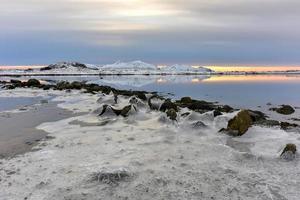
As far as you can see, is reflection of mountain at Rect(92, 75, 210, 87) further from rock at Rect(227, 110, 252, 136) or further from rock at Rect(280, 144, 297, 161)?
rock at Rect(280, 144, 297, 161)

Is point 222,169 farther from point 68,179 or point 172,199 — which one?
point 68,179

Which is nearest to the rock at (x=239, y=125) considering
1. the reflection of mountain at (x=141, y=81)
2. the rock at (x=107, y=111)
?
the rock at (x=107, y=111)

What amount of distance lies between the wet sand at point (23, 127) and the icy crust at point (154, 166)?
19.0 inches

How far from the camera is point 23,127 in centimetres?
1283

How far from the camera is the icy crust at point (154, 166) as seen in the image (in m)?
6.57

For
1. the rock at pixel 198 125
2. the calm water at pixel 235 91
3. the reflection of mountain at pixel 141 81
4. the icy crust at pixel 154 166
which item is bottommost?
the reflection of mountain at pixel 141 81

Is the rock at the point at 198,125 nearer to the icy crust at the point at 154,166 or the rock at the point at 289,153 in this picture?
the icy crust at the point at 154,166

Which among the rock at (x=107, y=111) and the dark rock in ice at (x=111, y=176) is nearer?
the dark rock in ice at (x=111, y=176)

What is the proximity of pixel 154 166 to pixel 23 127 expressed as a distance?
21.3ft

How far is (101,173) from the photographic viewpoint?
24.0ft

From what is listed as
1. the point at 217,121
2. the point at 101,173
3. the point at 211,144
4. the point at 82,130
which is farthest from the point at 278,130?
the point at 101,173

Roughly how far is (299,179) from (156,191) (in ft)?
9.06

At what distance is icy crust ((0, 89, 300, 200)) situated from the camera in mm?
6574

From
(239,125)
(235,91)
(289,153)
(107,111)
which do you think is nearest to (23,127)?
(107,111)
